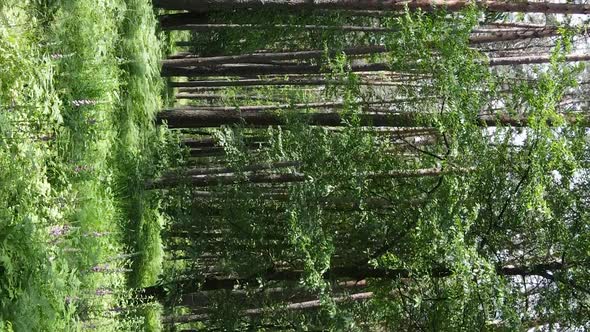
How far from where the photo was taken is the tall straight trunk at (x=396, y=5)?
8344mm

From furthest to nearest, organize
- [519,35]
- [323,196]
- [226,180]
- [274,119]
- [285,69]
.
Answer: [285,69]
[519,35]
[274,119]
[226,180]
[323,196]

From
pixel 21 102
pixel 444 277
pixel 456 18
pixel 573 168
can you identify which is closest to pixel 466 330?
pixel 444 277

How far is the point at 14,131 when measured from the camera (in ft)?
18.5

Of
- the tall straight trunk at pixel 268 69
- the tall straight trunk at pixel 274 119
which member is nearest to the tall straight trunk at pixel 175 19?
the tall straight trunk at pixel 268 69

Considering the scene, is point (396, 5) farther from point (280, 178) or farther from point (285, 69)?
point (285, 69)

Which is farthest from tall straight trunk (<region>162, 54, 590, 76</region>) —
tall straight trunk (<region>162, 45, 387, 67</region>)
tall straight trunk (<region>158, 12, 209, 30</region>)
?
tall straight trunk (<region>158, 12, 209, 30</region>)

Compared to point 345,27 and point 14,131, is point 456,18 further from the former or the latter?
point 14,131

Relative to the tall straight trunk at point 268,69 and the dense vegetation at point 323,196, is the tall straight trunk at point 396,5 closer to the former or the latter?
the dense vegetation at point 323,196

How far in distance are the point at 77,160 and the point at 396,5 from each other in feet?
14.6

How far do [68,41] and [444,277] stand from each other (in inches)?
189

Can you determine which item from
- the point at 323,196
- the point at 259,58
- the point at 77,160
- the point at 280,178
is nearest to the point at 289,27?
the point at 280,178

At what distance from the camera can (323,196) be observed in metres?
6.80

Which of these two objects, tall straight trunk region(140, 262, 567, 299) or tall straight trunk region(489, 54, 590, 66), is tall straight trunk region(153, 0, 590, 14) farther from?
tall straight trunk region(140, 262, 567, 299)

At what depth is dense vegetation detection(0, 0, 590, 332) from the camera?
19.5 ft
